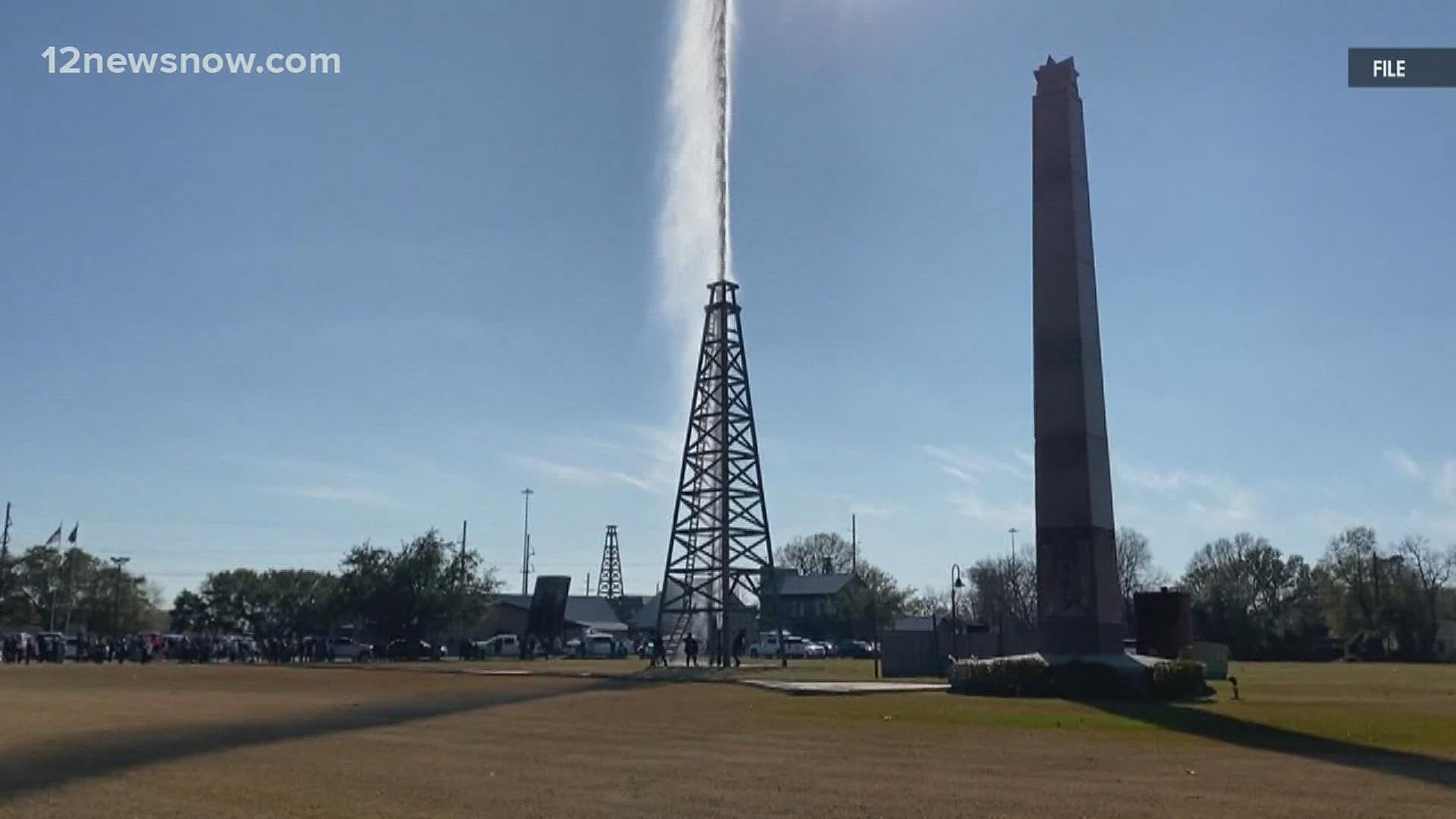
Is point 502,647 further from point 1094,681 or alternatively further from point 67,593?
point 1094,681

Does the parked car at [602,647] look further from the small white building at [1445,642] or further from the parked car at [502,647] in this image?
the small white building at [1445,642]

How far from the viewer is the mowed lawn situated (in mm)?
12953

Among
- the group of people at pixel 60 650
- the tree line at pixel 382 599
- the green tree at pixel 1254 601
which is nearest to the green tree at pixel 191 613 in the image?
the tree line at pixel 382 599

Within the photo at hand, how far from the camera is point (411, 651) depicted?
78312mm

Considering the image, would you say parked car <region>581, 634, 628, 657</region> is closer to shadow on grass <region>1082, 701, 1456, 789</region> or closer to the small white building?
the small white building

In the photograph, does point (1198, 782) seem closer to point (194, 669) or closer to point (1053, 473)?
point (1053, 473)

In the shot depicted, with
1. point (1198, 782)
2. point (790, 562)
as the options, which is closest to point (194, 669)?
point (1198, 782)

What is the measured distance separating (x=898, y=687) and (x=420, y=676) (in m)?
19.8

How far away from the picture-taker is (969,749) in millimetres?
17719

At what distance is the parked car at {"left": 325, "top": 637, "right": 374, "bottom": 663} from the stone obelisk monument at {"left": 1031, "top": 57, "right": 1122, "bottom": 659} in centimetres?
5465

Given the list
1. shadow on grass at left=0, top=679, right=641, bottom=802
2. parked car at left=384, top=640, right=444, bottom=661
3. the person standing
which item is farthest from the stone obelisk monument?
parked car at left=384, top=640, right=444, bottom=661

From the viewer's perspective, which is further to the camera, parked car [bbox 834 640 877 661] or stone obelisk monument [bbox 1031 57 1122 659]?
parked car [bbox 834 640 877 661]

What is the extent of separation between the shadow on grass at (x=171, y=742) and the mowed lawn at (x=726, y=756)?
0.07 meters

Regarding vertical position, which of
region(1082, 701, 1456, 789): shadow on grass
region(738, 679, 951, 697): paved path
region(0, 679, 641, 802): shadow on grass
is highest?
region(738, 679, 951, 697): paved path
